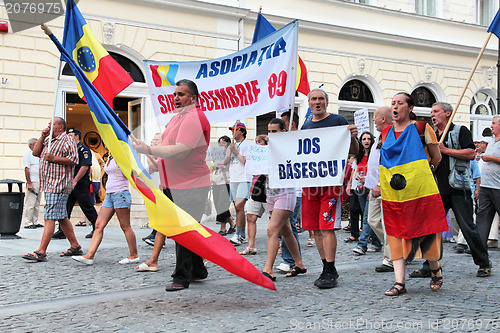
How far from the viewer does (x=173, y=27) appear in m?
15.8

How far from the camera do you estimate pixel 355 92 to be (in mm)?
19484

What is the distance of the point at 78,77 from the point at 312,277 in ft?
10.3

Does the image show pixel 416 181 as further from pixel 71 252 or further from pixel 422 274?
pixel 71 252

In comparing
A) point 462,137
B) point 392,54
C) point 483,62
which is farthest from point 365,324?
point 483,62

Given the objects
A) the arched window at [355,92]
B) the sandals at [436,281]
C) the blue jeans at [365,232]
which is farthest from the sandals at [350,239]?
the arched window at [355,92]

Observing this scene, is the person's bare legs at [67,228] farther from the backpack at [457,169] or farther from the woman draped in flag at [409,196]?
the backpack at [457,169]

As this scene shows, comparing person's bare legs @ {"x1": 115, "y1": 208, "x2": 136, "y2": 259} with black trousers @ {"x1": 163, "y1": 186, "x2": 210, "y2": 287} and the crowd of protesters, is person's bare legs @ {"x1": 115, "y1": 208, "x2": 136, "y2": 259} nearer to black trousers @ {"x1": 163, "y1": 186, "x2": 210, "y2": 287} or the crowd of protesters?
the crowd of protesters

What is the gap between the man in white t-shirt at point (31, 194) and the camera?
1205 centimetres

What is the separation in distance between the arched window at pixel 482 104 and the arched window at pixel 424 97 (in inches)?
84.9

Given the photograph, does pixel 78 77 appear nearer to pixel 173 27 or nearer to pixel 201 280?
pixel 201 280

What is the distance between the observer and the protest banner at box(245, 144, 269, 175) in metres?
7.00

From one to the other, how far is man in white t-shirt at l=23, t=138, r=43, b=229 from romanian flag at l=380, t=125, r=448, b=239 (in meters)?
8.92

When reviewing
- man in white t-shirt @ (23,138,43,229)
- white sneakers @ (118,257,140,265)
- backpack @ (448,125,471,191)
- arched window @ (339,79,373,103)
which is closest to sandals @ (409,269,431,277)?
backpack @ (448,125,471,191)

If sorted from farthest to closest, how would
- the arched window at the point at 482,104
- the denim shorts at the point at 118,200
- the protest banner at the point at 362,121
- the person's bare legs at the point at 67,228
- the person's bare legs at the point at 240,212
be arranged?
1. the arched window at the point at 482,104
2. the protest banner at the point at 362,121
3. the person's bare legs at the point at 240,212
4. the person's bare legs at the point at 67,228
5. the denim shorts at the point at 118,200
